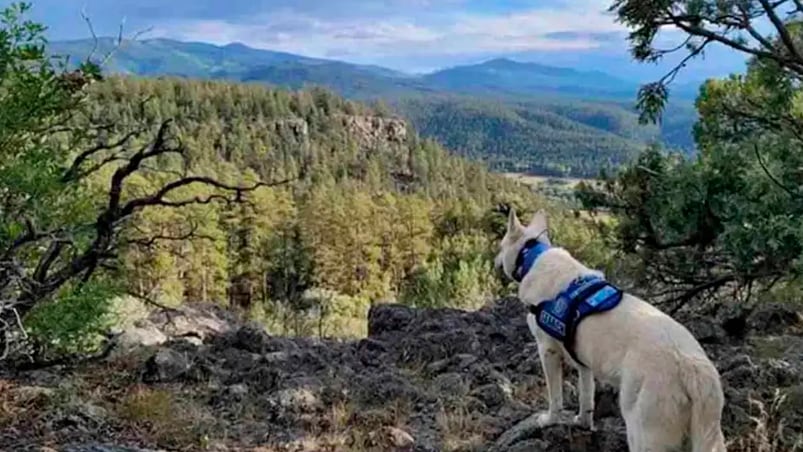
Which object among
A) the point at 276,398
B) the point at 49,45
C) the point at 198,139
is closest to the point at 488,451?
the point at 276,398

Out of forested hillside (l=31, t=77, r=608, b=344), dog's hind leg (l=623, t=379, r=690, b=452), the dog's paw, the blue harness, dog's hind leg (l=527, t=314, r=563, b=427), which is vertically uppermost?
the blue harness

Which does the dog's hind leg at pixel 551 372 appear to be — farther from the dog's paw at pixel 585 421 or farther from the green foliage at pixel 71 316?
the green foliage at pixel 71 316

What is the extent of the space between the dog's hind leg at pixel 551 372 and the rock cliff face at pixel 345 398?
5.2 inches

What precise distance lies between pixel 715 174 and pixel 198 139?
108902mm

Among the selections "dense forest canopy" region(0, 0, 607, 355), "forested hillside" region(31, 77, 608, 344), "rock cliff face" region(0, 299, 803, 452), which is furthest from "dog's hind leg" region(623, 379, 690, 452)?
"forested hillside" region(31, 77, 608, 344)

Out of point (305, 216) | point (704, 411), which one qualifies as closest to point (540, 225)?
point (704, 411)

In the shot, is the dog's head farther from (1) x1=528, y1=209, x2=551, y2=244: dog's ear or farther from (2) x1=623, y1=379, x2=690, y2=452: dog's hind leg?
(2) x1=623, y1=379, x2=690, y2=452: dog's hind leg

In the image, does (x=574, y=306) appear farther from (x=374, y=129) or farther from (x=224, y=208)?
(x=374, y=129)

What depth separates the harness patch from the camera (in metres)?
4.47

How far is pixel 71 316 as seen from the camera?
218 inches

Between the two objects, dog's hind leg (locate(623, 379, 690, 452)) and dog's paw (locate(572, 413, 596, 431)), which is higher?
dog's hind leg (locate(623, 379, 690, 452))

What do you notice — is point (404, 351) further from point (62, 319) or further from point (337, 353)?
point (62, 319)

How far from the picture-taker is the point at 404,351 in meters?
7.78

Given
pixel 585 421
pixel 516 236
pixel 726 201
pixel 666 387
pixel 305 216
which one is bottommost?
pixel 305 216
